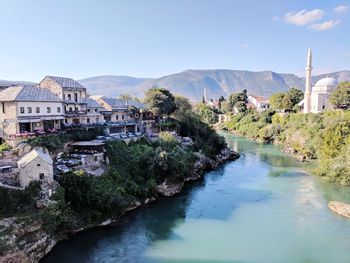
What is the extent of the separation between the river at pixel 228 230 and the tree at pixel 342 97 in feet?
100

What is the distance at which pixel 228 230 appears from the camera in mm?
21750

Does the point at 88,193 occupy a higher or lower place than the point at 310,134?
lower

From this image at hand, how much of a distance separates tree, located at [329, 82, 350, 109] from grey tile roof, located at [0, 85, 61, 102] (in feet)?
158

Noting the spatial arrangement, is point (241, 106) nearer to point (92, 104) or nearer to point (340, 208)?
point (92, 104)

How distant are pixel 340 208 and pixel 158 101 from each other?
84.0 feet

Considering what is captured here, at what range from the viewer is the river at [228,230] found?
18.3 m

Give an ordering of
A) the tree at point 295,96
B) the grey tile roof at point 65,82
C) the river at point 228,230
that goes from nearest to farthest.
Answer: the river at point 228,230 < the grey tile roof at point 65,82 < the tree at point 295,96

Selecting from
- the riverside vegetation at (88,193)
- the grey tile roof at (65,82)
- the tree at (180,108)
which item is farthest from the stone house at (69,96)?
the tree at (180,108)

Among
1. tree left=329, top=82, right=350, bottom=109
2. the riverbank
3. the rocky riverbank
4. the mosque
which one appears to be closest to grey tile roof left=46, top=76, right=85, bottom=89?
the rocky riverbank

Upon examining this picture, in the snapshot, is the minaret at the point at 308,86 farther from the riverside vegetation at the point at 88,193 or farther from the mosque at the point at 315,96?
the riverside vegetation at the point at 88,193

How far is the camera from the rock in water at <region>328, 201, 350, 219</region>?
23.9 m

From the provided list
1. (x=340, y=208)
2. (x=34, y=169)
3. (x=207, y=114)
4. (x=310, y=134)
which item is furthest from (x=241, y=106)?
(x=34, y=169)

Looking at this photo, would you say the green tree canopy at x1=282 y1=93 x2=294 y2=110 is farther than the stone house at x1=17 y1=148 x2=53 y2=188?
Yes

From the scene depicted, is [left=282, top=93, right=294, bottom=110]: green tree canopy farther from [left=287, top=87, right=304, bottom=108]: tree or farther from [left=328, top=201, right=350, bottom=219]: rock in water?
[left=328, top=201, right=350, bottom=219]: rock in water
